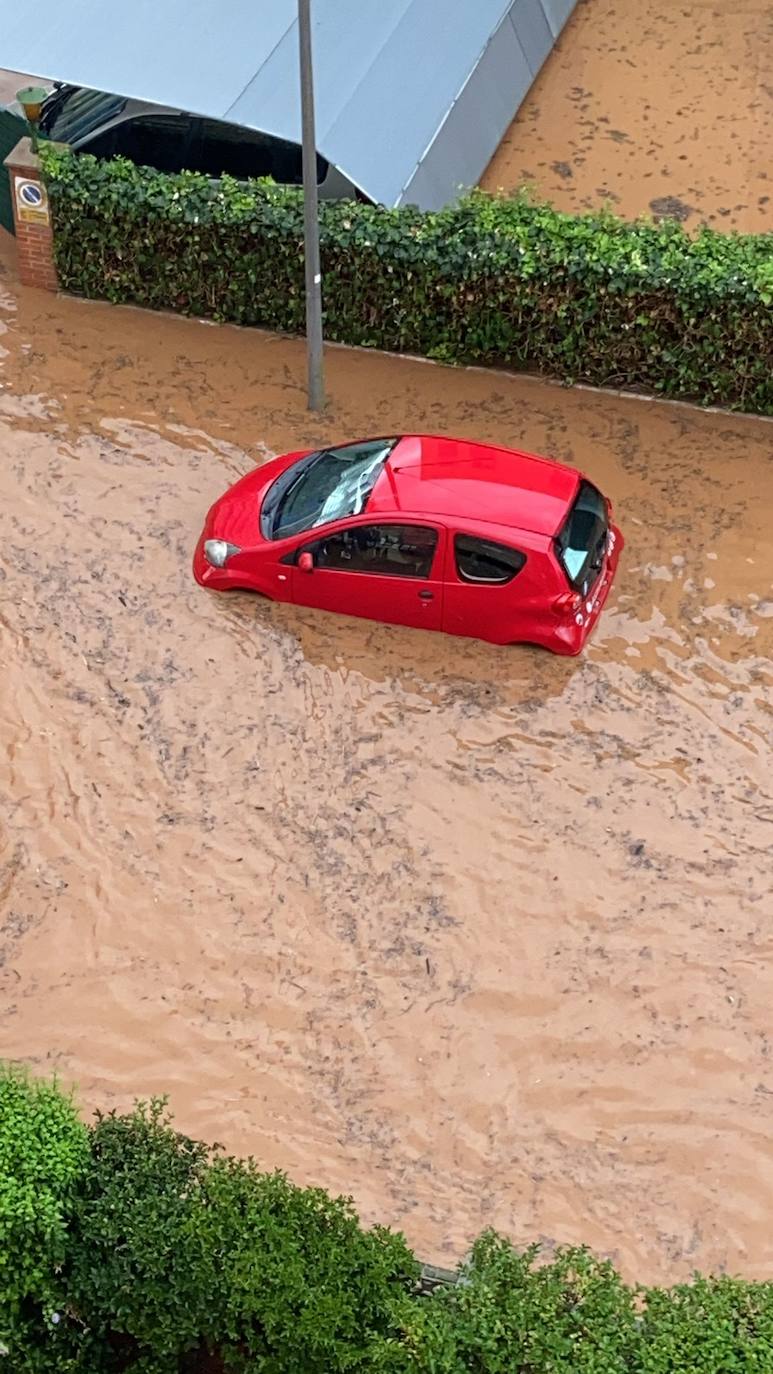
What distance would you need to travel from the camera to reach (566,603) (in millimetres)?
10086

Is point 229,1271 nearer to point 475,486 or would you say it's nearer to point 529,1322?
point 529,1322

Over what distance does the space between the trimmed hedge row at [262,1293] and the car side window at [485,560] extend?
4748 millimetres

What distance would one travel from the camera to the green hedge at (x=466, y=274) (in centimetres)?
1181

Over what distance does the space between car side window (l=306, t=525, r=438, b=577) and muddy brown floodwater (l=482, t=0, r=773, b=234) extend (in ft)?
20.4

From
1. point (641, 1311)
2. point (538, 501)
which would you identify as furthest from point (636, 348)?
point (641, 1311)

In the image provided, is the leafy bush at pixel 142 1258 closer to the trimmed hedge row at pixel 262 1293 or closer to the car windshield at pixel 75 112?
the trimmed hedge row at pixel 262 1293

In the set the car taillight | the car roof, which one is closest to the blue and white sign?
the car roof

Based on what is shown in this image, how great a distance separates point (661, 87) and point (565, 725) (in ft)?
31.7

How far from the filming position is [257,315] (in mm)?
13109

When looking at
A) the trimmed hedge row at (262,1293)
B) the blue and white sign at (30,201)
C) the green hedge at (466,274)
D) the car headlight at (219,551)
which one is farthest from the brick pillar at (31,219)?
the trimmed hedge row at (262,1293)

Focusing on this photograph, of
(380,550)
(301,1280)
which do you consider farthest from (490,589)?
(301,1280)

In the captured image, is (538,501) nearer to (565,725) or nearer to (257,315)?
(565,725)

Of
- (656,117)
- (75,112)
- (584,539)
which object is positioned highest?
(75,112)

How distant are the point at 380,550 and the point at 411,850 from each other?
2.33m
